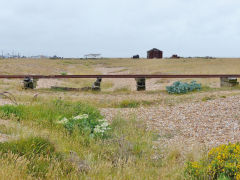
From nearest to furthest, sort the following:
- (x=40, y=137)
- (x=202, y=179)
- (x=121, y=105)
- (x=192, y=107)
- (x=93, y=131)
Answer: (x=202, y=179), (x=40, y=137), (x=93, y=131), (x=192, y=107), (x=121, y=105)

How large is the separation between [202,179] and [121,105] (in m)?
7.97

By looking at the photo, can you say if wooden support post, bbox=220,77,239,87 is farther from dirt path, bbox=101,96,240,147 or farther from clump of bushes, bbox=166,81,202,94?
dirt path, bbox=101,96,240,147

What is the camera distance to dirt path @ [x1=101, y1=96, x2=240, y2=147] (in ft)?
24.0

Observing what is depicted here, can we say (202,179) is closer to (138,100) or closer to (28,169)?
(28,169)

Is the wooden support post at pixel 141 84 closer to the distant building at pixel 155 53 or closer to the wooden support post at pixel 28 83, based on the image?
the wooden support post at pixel 28 83

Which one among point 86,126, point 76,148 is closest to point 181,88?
point 86,126

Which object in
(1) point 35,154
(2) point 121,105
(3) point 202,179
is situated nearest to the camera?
(3) point 202,179

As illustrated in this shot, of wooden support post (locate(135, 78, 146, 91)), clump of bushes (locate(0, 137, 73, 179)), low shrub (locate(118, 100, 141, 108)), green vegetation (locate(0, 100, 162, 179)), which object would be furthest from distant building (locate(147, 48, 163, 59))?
clump of bushes (locate(0, 137, 73, 179))

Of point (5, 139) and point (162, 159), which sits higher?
point (5, 139)

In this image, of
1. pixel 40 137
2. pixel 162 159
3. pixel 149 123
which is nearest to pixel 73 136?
pixel 40 137

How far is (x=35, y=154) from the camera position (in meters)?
5.01

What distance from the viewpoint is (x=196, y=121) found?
9.02m

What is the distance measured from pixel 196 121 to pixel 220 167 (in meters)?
4.56

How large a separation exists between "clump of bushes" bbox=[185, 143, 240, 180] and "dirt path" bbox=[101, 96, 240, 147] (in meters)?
2.06
